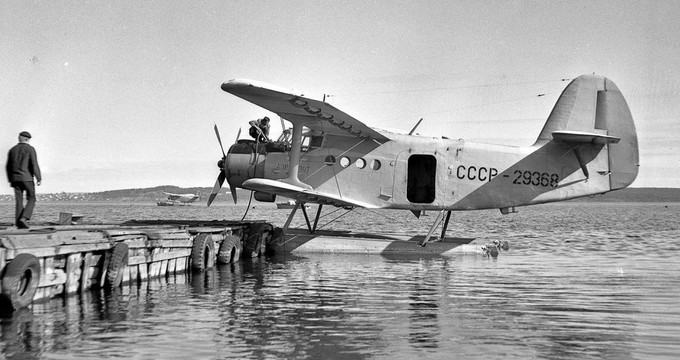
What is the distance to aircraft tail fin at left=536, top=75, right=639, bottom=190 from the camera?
18594mm

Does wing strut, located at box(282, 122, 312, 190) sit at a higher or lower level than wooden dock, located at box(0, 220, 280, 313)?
higher

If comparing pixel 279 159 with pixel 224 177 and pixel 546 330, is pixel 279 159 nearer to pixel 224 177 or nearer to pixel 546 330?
pixel 224 177

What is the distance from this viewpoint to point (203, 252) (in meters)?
15.2

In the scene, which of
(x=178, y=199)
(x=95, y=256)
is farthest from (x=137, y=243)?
(x=178, y=199)

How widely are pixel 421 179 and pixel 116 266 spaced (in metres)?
9.85

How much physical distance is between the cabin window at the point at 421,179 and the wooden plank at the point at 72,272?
1001 centimetres

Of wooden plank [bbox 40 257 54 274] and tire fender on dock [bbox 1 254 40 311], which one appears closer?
tire fender on dock [bbox 1 254 40 311]

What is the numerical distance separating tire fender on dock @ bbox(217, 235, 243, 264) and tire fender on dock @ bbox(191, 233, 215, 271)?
66cm

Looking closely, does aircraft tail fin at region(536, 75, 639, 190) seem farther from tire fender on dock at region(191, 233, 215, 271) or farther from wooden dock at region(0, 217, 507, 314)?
tire fender on dock at region(191, 233, 215, 271)

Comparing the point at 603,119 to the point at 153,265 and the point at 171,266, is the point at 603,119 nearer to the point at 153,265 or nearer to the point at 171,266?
the point at 171,266

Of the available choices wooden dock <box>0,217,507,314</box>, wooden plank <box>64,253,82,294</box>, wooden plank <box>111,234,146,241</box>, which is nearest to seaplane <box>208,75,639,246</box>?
wooden dock <box>0,217,507,314</box>

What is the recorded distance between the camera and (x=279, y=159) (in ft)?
62.2

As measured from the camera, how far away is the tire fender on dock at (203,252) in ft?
49.0

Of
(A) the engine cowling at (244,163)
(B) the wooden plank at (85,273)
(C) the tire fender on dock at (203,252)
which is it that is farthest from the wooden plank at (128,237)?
(A) the engine cowling at (244,163)
